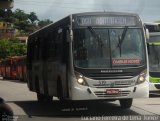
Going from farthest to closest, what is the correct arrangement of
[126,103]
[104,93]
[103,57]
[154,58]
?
[154,58], [126,103], [103,57], [104,93]

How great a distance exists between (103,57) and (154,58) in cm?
994

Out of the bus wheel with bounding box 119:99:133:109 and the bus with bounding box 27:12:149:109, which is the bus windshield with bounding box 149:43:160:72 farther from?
the bus with bounding box 27:12:149:109

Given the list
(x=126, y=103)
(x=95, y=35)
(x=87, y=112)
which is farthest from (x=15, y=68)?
(x=95, y=35)

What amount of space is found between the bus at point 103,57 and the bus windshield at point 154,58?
887 cm

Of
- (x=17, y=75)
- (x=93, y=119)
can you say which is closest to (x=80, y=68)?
(x=93, y=119)

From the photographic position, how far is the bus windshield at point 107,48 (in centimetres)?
1446

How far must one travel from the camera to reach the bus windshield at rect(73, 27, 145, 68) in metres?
14.5

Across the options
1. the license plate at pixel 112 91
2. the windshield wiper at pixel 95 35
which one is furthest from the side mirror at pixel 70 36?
the license plate at pixel 112 91

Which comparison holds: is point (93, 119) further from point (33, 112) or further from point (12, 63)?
point (12, 63)

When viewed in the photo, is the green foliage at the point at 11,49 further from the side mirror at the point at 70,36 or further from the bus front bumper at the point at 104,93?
the bus front bumper at the point at 104,93

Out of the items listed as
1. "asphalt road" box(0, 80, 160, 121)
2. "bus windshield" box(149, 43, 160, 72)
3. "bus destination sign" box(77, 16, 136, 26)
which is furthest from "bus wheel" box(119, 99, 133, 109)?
"bus windshield" box(149, 43, 160, 72)

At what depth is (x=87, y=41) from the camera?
14.6 metres

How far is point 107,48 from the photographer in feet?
47.8

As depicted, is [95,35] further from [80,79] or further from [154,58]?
[154,58]
